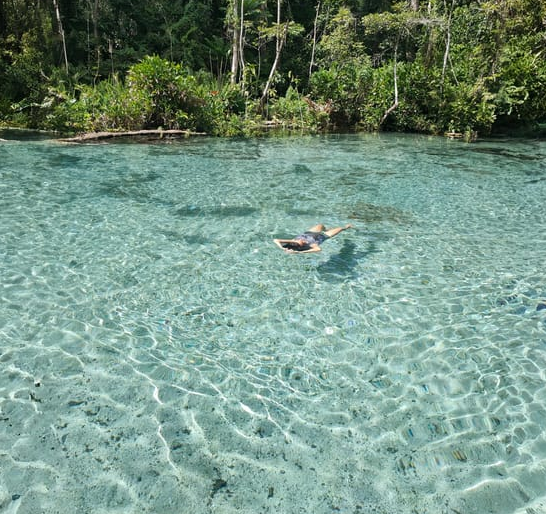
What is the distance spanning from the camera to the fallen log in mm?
13547

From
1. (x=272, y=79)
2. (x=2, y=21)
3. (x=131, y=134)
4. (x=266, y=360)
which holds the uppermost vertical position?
(x=2, y=21)

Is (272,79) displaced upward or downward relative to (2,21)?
downward

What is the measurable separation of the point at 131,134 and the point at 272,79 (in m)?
8.84

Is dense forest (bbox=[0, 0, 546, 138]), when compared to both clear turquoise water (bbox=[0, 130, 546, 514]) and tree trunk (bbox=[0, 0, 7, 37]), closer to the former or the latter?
tree trunk (bbox=[0, 0, 7, 37])

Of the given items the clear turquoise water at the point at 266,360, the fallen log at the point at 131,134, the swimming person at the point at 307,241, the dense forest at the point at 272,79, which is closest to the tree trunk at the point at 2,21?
the dense forest at the point at 272,79

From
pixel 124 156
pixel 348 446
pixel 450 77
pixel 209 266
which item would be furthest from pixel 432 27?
pixel 348 446

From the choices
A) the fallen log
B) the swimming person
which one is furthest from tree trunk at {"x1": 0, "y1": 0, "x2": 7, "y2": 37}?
the swimming person

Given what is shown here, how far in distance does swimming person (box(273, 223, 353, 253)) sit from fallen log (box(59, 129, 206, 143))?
33.8 feet

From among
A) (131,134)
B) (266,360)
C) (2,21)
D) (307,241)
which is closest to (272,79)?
(131,134)

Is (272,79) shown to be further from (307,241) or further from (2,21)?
(307,241)

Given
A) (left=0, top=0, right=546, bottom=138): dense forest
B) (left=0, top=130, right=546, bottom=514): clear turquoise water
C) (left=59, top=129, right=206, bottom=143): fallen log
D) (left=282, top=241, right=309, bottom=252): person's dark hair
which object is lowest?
(left=0, top=130, right=546, bottom=514): clear turquoise water

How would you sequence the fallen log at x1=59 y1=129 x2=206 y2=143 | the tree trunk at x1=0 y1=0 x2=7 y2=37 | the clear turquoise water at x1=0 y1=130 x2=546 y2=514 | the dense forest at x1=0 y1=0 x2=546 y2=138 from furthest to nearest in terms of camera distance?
the tree trunk at x1=0 y1=0 x2=7 y2=37 < the dense forest at x1=0 y1=0 x2=546 y2=138 < the fallen log at x1=59 y1=129 x2=206 y2=143 < the clear turquoise water at x1=0 y1=130 x2=546 y2=514

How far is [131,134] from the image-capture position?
1457 centimetres

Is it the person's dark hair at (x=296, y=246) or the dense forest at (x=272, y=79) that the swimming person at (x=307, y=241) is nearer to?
the person's dark hair at (x=296, y=246)
